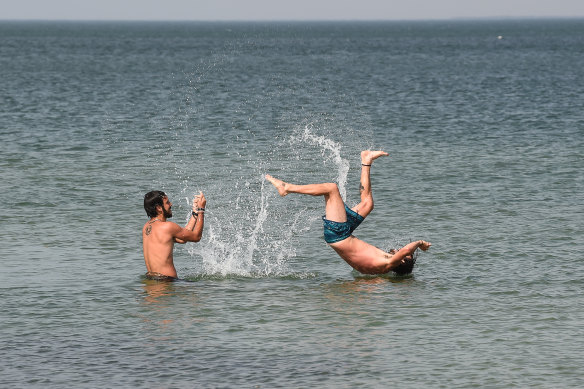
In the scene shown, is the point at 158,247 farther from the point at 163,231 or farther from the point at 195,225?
the point at 195,225

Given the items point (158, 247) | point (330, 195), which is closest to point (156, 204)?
point (158, 247)

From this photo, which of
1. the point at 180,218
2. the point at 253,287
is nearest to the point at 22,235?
the point at 180,218

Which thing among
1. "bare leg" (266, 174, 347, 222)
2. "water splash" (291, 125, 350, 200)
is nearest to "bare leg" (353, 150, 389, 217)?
"bare leg" (266, 174, 347, 222)

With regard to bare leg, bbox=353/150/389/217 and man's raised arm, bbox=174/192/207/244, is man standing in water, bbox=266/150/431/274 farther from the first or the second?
man's raised arm, bbox=174/192/207/244

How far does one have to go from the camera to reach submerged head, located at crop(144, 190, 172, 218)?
14.0m

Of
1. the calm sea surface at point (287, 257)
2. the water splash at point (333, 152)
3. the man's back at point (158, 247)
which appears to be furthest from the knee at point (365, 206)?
the man's back at point (158, 247)

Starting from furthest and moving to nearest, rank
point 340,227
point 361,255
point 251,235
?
point 251,235, point 361,255, point 340,227

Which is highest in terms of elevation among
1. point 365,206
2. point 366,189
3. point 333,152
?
point 366,189

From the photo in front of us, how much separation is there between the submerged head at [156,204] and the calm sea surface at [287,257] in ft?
3.54

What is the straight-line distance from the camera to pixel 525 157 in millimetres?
27953

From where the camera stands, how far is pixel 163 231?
14.0m

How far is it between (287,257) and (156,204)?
122 inches

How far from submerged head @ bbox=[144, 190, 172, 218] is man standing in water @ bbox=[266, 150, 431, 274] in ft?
7.37

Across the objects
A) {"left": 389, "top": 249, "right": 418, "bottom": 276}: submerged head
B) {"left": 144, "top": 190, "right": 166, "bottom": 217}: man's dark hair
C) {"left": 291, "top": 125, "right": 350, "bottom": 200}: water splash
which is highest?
{"left": 144, "top": 190, "right": 166, "bottom": 217}: man's dark hair
